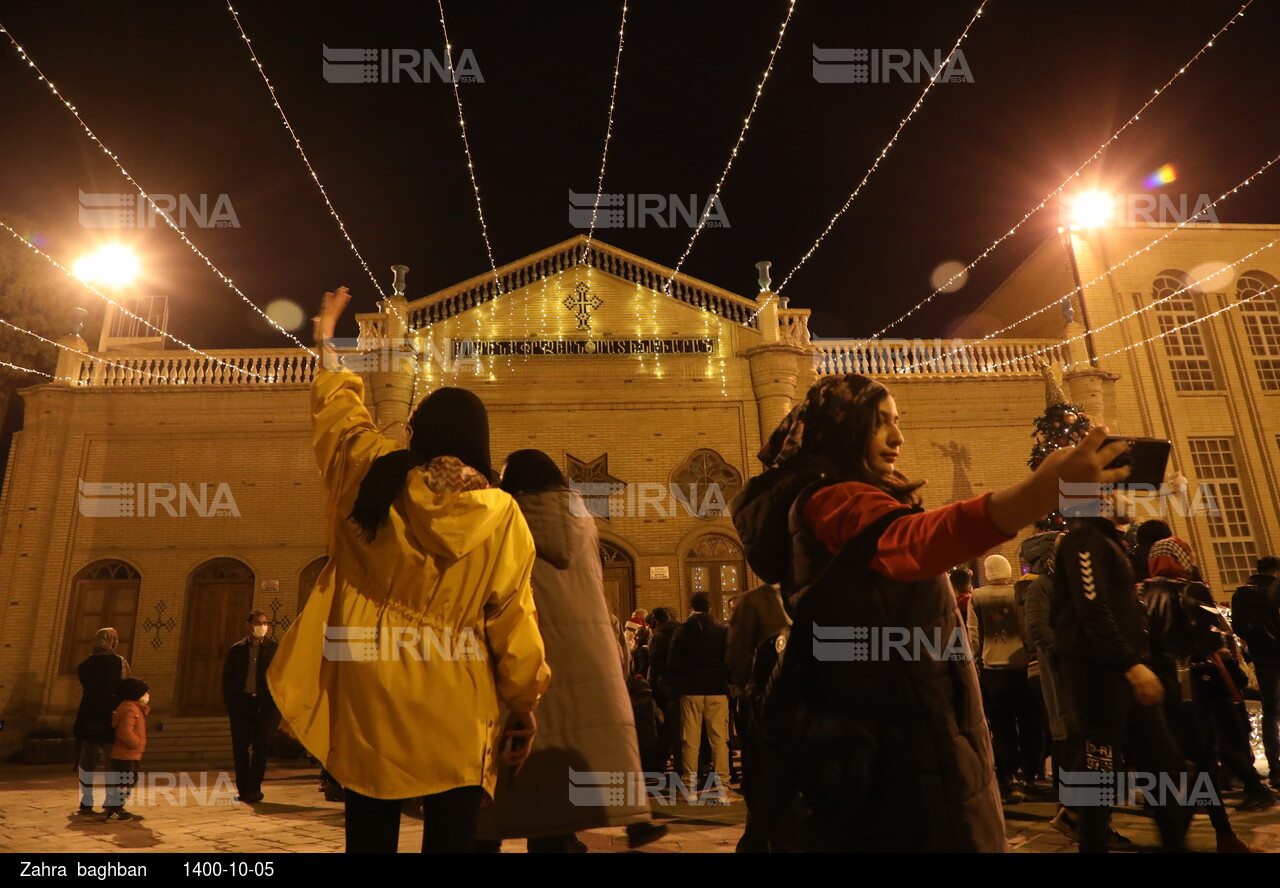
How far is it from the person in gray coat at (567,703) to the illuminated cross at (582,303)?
12331 mm

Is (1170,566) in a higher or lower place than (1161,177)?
lower

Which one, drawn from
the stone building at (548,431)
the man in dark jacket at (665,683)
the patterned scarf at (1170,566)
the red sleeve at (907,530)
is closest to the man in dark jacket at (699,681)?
the man in dark jacket at (665,683)

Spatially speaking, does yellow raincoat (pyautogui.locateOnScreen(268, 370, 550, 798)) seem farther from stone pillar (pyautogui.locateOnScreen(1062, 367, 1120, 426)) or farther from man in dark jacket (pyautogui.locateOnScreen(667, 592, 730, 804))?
stone pillar (pyautogui.locateOnScreen(1062, 367, 1120, 426))

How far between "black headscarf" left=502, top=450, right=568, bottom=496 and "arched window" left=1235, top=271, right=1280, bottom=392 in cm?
1911

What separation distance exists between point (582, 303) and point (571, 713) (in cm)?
1299

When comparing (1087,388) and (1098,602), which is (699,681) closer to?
(1098,602)

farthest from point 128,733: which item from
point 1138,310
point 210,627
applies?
point 1138,310

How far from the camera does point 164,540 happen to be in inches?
555

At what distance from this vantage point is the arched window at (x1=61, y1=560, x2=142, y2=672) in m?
13.6

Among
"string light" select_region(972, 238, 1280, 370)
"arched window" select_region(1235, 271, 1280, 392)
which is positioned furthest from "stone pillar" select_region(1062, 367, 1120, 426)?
"arched window" select_region(1235, 271, 1280, 392)

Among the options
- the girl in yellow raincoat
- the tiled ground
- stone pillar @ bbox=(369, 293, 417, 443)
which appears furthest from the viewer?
stone pillar @ bbox=(369, 293, 417, 443)

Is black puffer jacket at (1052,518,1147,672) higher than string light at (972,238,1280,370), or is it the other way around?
string light at (972,238,1280,370)

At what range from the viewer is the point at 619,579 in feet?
47.0

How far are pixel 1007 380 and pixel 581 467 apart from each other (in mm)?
8633
